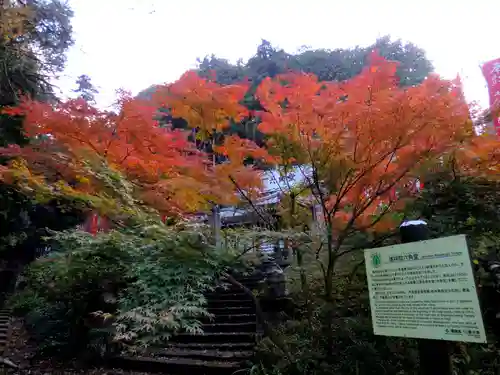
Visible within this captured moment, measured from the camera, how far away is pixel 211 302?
652 cm

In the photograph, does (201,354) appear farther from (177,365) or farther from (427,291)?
(427,291)

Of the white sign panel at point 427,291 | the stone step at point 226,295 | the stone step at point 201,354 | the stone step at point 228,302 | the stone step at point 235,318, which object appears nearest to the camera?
the white sign panel at point 427,291

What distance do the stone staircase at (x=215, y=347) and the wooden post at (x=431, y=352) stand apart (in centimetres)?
260

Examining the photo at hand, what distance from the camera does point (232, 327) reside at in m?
5.70

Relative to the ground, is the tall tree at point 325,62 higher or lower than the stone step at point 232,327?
higher

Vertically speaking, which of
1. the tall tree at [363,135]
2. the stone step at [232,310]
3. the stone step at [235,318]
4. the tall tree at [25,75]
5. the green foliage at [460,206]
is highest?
the tall tree at [25,75]

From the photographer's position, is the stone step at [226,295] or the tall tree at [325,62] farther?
the tall tree at [325,62]

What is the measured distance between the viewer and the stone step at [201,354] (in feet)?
15.7

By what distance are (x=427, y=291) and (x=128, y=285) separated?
362 centimetres

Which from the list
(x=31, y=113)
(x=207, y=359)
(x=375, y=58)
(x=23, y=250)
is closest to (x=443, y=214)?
(x=375, y=58)

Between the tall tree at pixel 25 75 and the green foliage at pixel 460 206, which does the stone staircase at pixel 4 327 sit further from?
the green foliage at pixel 460 206

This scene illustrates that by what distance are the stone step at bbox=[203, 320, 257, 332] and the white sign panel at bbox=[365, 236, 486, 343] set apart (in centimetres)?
377

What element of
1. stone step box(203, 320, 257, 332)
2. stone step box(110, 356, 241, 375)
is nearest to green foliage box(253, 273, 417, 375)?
stone step box(110, 356, 241, 375)

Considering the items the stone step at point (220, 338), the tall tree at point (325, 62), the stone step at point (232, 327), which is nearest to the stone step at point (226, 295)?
the stone step at point (232, 327)
